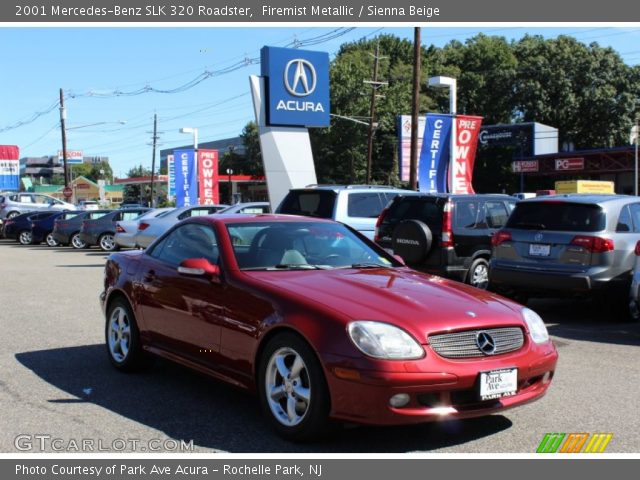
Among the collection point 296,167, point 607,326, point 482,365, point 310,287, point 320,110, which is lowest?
point 607,326

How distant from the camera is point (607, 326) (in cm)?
941

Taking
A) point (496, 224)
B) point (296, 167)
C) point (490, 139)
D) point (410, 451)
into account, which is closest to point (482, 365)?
point (410, 451)

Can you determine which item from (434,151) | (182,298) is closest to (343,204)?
(434,151)

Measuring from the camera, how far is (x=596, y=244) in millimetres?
9125

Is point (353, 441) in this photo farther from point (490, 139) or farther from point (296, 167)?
point (490, 139)

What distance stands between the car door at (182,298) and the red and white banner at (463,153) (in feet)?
48.8

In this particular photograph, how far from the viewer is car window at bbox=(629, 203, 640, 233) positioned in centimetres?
966

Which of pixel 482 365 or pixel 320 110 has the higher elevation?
pixel 320 110

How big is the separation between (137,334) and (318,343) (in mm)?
2644

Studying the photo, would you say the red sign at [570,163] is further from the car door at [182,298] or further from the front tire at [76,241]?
the car door at [182,298]

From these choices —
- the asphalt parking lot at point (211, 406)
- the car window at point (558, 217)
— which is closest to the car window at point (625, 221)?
the car window at point (558, 217)

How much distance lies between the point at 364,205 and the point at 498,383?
9.35 meters

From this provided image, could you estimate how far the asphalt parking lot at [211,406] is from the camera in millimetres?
4746

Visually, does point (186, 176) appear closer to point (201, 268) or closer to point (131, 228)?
point (131, 228)
